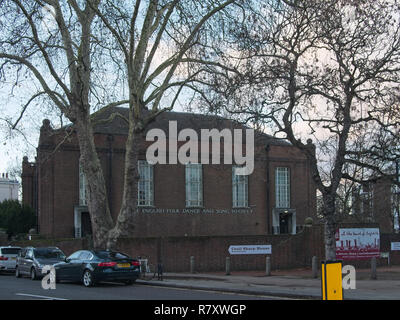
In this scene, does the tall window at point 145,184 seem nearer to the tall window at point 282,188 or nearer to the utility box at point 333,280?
the tall window at point 282,188

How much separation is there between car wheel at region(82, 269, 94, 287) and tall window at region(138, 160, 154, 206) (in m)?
22.6

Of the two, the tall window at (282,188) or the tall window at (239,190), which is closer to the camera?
the tall window at (239,190)

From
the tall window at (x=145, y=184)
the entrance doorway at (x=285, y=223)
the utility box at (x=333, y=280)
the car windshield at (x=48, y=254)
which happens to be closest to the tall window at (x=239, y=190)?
the entrance doorway at (x=285, y=223)

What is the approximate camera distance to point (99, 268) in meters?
20.0

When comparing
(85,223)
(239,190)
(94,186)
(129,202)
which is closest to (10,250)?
(94,186)

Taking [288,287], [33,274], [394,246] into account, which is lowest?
[33,274]

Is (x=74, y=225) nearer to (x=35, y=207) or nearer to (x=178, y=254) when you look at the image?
(x=35, y=207)

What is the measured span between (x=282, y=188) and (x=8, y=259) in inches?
1006

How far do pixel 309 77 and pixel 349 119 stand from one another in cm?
218

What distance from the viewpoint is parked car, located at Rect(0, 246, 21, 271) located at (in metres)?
29.3

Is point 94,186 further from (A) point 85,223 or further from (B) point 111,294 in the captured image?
(A) point 85,223

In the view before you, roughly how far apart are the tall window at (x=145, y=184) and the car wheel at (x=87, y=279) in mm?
22626

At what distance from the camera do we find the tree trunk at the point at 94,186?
89.5ft

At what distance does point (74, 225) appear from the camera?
40.2m
